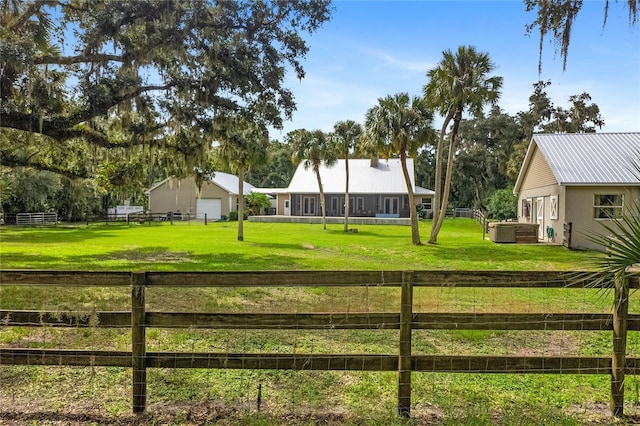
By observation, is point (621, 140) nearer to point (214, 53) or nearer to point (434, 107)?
point (434, 107)

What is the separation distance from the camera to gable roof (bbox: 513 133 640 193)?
19.6 meters

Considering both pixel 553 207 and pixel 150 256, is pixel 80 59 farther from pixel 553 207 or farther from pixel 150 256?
pixel 553 207

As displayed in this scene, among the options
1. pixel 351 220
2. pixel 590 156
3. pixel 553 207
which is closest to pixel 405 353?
pixel 553 207

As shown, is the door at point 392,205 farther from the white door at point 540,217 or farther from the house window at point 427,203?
the white door at point 540,217

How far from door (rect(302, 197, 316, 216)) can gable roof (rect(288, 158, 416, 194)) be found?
106 centimetres

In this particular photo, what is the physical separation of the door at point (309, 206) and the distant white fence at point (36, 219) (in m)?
21.2

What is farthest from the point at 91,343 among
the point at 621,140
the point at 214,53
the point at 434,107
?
the point at 621,140

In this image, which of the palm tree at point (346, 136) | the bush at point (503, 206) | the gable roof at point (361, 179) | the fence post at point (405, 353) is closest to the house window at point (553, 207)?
the palm tree at point (346, 136)

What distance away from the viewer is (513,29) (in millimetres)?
11484

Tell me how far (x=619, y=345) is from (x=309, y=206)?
40391mm

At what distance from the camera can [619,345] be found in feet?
12.0

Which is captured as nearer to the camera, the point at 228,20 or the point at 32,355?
the point at 32,355

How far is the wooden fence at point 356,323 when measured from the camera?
3.65m

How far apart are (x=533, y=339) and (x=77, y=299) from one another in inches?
301
